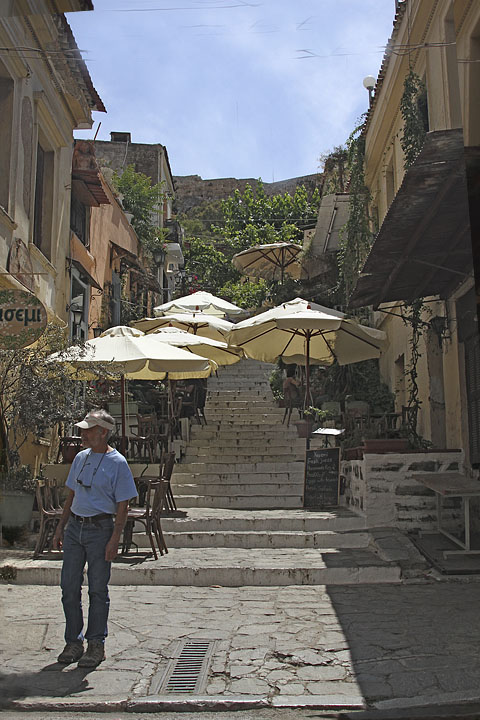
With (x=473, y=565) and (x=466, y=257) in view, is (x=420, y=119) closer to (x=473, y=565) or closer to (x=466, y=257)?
(x=466, y=257)

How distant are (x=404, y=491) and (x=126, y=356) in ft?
12.5

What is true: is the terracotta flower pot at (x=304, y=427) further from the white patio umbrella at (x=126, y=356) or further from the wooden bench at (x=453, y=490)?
the wooden bench at (x=453, y=490)

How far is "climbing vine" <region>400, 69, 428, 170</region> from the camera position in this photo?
11.2 metres

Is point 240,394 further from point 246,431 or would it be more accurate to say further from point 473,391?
point 473,391

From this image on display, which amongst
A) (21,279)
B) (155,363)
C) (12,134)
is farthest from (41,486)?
(12,134)

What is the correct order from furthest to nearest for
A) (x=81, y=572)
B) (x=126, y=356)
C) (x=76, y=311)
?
(x=76, y=311) < (x=126, y=356) < (x=81, y=572)

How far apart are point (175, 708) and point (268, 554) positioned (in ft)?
13.1

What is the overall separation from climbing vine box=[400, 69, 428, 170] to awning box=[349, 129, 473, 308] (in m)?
2.40

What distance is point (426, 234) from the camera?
793 centimetres

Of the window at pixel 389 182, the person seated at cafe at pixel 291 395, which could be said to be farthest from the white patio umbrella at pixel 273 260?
the person seated at cafe at pixel 291 395

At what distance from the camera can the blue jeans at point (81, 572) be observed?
4973 millimetres

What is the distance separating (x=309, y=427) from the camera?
1248cm

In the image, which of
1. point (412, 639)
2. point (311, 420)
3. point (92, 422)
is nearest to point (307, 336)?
point (311, 420)

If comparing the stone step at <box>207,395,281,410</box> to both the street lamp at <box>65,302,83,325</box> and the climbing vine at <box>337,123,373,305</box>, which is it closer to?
the climbing vine at <box>337,123,373,305</box>
